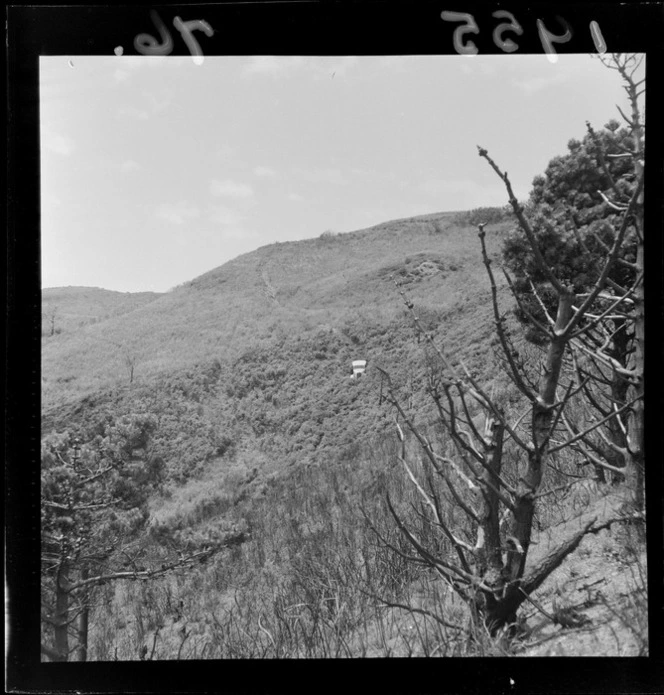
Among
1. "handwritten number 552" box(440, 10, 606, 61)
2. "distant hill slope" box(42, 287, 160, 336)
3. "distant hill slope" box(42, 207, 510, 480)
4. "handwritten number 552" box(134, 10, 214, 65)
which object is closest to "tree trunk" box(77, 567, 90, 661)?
"distant hill slope" box(42, 207, 510, 480)

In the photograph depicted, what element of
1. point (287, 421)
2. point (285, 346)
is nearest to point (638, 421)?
point (287, 421)

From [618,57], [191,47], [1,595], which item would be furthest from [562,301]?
[1,595]

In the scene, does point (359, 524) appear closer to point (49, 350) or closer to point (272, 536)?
point (272, 536)

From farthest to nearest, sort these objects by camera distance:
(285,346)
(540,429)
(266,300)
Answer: (266,300) < (285,346) < (540,429)

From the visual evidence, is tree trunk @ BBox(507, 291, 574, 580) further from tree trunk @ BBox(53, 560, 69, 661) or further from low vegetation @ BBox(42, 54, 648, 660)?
tree trunk @ BBox(53, 560, 69, 661)

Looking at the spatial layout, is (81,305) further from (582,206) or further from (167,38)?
(582,206)

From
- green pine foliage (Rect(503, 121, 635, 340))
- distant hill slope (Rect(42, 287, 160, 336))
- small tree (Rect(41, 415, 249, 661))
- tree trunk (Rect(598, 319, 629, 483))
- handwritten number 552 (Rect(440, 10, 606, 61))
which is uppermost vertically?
handwritten number 552 (Rect(440, 10, 606, 61))

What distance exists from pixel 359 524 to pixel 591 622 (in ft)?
5.26

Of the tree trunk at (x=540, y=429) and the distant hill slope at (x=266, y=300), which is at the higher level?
the distant hill slope at (x=266, y=300)

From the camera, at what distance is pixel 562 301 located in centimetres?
307

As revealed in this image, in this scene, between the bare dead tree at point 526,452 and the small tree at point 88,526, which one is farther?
the small tree at point 88,526

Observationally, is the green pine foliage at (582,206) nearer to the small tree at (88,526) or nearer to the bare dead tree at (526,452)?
the bare dead tree at (526,452)

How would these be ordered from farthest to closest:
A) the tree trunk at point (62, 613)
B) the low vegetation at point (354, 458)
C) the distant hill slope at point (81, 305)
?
1. the distant hill slope at point (81, 305)
2. the tree trunk at point (62, 613)
3. the low vegetation at point (354, 458)

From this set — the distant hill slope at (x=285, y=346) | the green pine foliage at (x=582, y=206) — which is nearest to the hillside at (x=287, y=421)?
the distant hill slope at (x=285, y=346)
